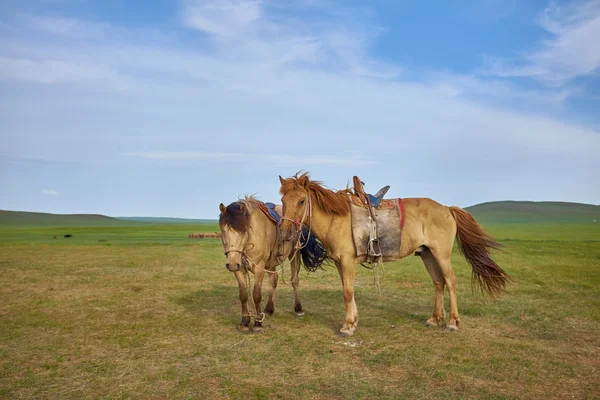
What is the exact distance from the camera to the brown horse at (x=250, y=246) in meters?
7.22

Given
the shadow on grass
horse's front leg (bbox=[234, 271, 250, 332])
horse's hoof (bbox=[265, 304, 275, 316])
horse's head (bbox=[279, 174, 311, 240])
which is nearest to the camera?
horse's head (bbox=[279, 174, 311, 240])

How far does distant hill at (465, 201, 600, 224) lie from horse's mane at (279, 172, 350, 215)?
87.9 metres

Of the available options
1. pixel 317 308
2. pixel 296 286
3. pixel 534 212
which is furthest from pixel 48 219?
pixel 296 286

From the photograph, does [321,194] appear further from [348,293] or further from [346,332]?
[346,332]

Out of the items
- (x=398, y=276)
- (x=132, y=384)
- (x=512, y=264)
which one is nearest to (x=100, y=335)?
(x=132, y=384)

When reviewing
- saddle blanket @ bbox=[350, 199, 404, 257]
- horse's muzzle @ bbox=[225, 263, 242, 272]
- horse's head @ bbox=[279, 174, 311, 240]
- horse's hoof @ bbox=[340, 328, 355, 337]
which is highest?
horse's head @ bbox=[279, 174, 311, 240]

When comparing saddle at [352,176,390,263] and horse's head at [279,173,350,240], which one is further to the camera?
saddle at [352,176,390,263]

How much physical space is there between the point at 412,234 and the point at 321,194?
1809 millimetres

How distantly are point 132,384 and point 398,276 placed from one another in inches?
418

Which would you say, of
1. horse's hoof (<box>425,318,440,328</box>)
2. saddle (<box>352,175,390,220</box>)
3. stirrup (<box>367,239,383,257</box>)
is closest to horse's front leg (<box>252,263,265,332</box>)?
stirrup (<box>367,239,383,257</box>)

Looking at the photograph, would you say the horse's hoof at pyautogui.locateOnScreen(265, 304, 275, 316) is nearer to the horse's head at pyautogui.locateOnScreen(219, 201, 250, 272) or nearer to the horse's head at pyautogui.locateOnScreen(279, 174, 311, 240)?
the horse's head at pyautogui.locateOnScreen(219, 201, 250, 272)

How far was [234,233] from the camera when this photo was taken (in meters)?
7.23

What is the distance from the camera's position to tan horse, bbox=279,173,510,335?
23.6 ft

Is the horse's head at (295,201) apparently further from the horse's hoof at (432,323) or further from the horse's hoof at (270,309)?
the horse's hoof at (432,323)
